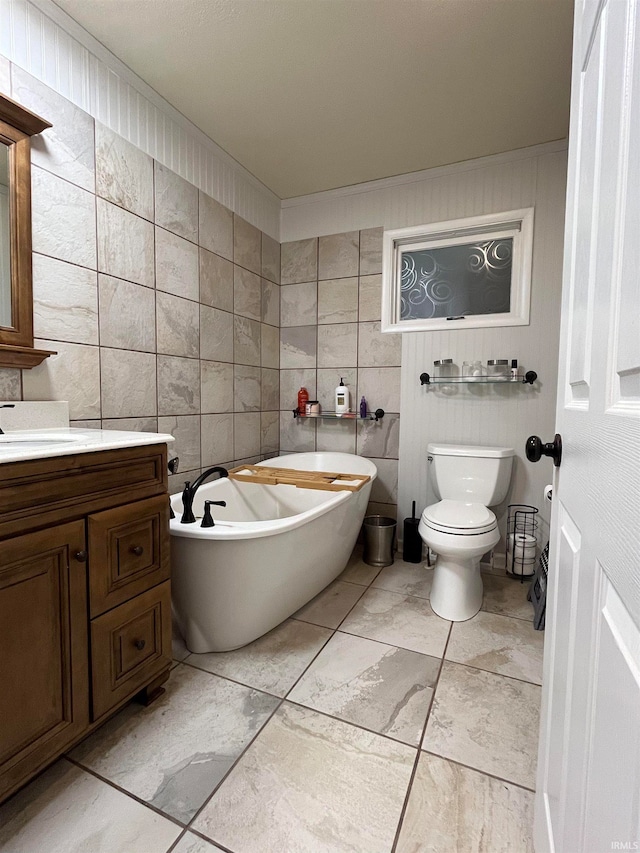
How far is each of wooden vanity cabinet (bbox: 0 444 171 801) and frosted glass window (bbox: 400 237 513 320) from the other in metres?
2.04

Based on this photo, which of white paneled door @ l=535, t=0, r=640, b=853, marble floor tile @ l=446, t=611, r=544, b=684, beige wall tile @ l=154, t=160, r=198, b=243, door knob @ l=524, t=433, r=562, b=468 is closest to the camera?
white paneled door @ l=535, t=0, r=640, b=853

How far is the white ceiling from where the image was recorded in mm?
1541

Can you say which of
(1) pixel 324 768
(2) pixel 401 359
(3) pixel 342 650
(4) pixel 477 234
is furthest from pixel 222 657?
(4) pixel 477 234

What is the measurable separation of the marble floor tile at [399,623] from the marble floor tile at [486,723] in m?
0.18

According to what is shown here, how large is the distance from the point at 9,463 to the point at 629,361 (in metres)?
1.20

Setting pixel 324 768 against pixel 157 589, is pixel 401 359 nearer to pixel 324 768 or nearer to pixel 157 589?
pixel 157 589

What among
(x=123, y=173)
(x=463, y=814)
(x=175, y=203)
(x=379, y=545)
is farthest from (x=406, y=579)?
(x=123, y=173)

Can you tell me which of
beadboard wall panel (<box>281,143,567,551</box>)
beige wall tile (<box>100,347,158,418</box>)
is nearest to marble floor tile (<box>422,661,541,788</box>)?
beadboard wall panel (<box>281,143,567,551</box>)

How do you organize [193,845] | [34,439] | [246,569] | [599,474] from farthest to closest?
[246,569] < [34,439] < [193,845] < [599,474]

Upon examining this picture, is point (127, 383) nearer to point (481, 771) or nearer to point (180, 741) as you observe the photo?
point (180, 741)

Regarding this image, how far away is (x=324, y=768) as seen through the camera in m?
1.19

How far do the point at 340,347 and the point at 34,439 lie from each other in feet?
6.60

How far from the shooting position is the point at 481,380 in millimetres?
2473

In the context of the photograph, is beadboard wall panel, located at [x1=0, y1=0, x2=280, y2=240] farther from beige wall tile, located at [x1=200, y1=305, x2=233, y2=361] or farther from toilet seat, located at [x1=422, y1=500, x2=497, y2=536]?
toilet seat, located at [x1=422, y1=500, x2=497, y2=536]
